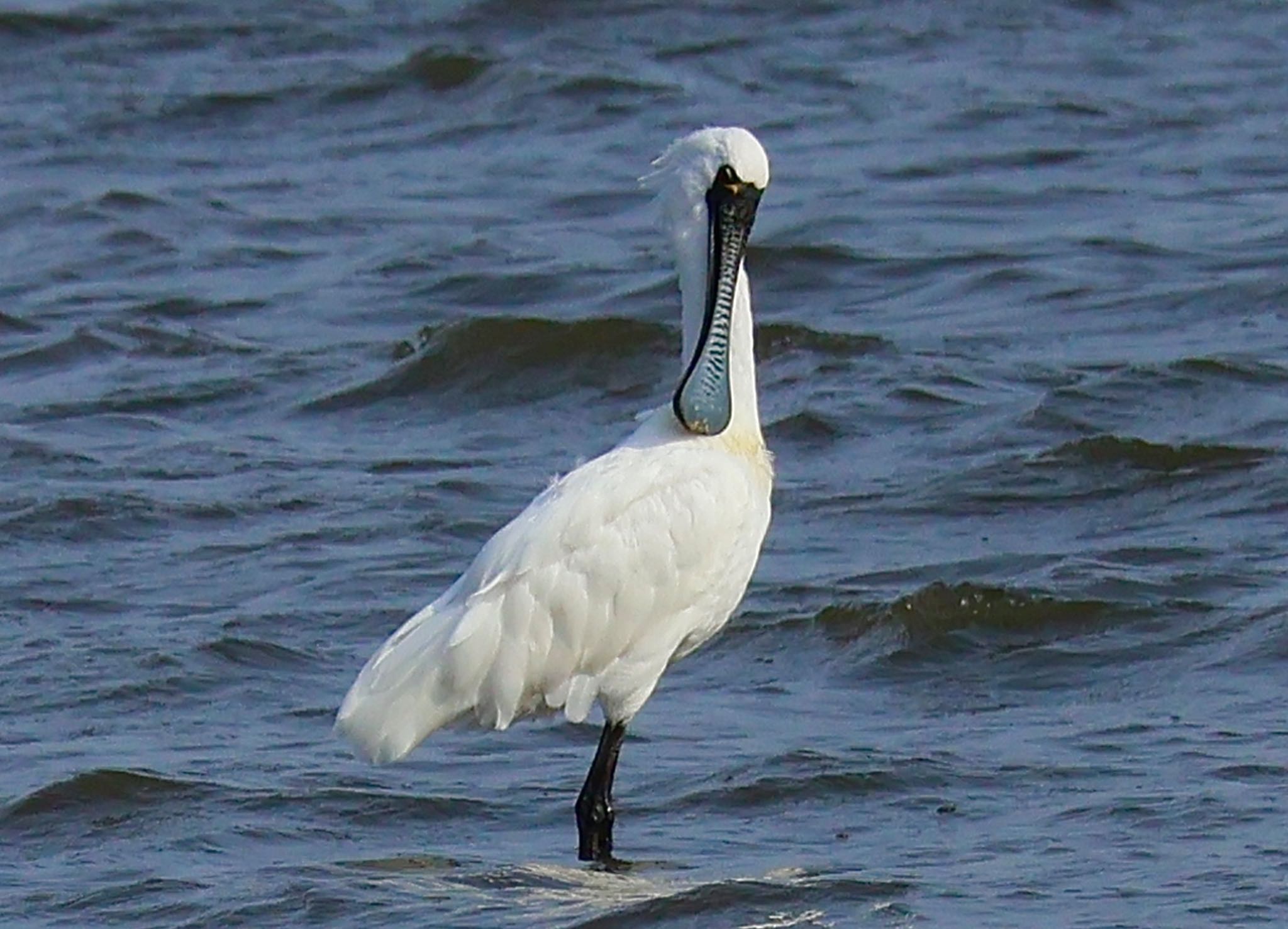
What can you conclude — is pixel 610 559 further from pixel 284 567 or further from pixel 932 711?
pixel 284 567

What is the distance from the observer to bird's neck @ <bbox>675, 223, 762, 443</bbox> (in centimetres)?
995

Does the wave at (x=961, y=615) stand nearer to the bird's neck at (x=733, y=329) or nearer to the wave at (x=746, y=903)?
the bird's neck at (x=733, y=329)

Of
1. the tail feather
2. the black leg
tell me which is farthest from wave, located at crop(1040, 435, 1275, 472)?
the tail feather

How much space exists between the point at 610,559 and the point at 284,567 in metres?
3.24

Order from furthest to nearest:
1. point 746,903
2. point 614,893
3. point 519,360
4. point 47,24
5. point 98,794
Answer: point 47,24 < point 519,360 < point 98,794 < point 614,893 < point 746,903

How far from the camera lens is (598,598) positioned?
9578 millimetres

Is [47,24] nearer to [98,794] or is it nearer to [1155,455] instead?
[1155,455]

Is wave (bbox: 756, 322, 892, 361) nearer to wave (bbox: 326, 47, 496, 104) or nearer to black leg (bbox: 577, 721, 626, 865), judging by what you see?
black leg (bbox: 577, 721, 626, 865)

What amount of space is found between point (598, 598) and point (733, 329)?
1.07 meters

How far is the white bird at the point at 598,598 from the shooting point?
939 cm

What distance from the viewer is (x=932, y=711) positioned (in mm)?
10797

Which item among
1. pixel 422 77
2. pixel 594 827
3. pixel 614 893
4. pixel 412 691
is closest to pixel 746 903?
pixel 614 893

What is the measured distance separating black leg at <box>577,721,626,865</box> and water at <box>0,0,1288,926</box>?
0.48 feet

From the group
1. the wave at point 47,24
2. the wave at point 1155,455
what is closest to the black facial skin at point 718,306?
the wave at point 1155,455
